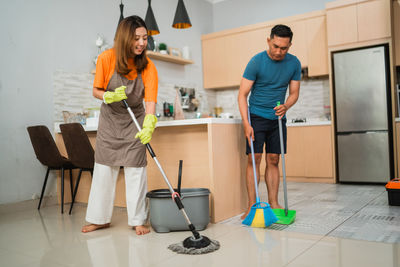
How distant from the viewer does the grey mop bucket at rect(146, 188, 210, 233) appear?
7.80 ft

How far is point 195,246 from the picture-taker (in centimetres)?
196

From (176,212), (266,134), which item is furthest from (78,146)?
(266,134)

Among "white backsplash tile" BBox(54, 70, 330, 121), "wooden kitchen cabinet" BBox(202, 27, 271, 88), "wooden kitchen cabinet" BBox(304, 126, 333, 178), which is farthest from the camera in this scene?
"wooden kitchen cabinet" BBox(202, 27, 271, 88)

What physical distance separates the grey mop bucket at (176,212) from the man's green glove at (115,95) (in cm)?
67

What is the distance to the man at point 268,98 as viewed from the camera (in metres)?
2.60

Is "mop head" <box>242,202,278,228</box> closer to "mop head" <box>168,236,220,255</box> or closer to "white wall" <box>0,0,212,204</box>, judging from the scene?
"mop head" <box>168,236,220,255</box>

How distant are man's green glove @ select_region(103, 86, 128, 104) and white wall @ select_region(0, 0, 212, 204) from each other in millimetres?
1733

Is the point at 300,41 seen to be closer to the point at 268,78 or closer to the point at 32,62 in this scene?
the point at 268,78

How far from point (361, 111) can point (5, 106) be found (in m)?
3.90

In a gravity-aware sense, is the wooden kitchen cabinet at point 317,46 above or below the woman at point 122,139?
above

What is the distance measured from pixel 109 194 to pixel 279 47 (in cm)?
155

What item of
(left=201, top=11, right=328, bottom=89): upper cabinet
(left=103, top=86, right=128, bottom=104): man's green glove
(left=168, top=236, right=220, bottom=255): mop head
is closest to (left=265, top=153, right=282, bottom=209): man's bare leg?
(left=168, top=236, right=220, bottom=255): mop head

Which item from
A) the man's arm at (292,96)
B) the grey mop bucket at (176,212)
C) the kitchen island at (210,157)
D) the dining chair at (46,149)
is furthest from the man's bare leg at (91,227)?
the man's arm at (292,96)

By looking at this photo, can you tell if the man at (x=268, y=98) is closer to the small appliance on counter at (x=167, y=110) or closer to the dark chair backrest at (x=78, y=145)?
the dark chair backrest at (x=78, y=145)
